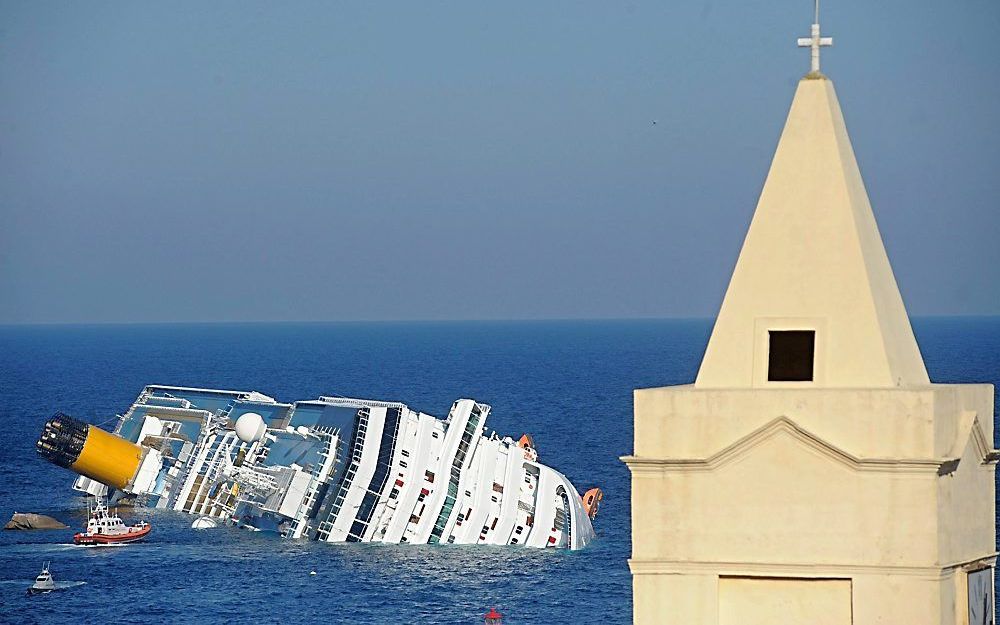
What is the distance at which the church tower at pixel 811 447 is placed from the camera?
15.7m

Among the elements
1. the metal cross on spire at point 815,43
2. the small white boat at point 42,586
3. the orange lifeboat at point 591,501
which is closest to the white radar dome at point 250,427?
the small white boat at point 42,586

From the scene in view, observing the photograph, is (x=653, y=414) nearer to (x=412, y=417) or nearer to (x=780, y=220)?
(x=780, y=220)

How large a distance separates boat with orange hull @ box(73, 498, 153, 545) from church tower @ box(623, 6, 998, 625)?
69069mm

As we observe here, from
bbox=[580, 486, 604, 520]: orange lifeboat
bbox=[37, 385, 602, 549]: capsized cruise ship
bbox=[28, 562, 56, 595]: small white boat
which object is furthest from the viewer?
bbox=[580, 486, 604, 520]: orange lifeboat

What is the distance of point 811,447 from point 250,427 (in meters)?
66.5

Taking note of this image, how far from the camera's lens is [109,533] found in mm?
83000

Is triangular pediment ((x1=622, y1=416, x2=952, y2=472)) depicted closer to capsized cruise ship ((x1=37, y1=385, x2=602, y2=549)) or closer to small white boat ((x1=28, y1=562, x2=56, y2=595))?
capsized cruise ship ((x1=37, y1=385, x2=602, y2=549))

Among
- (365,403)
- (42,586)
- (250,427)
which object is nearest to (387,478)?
(365,403)

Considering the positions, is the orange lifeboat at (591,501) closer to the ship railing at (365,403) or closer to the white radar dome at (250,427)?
the ship railing at (365,403)

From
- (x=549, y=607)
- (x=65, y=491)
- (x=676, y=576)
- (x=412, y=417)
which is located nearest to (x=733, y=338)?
(x=676, y=576)

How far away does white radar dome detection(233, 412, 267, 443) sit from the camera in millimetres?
80688

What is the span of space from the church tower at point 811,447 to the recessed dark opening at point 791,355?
2 centimetres

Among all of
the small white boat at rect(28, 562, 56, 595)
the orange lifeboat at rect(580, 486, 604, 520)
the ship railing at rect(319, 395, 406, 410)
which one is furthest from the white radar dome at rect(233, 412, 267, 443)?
the orange lifeboat at rect(580, 486, 604, 520)

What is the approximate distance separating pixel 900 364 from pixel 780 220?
1.60 metres
